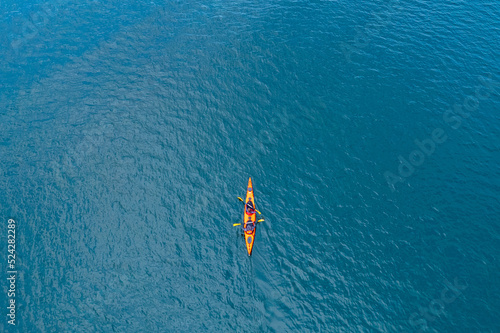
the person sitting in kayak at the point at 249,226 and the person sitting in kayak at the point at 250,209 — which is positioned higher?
the person sitting in kayak at the point at 250,209

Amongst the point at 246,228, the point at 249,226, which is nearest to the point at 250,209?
the point at 249,226

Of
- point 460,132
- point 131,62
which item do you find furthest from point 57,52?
point 460,132

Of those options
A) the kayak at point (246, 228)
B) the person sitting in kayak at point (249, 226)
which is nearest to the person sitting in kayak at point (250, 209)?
the kayak at point (246, 228)

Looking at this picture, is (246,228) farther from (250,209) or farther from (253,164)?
(253,164)

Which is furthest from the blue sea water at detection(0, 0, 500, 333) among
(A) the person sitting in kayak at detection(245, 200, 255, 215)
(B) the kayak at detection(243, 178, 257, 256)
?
(A) the person sitting in kayak at detection(245, 200, 255, 215)

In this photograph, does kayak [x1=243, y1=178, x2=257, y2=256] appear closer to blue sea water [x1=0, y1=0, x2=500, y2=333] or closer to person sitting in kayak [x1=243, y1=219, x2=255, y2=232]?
person sitting in kayak [x1=243, y1=219, x2=255, y2=232]

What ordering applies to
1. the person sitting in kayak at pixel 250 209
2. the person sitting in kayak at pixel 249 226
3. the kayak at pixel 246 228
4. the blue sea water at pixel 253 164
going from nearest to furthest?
the blue sea water at pixel 253 164
the kayak at pixel 246 228
the person sitting in kayak at pixel 249 226
the person sitting in kayak at pixel 250 209

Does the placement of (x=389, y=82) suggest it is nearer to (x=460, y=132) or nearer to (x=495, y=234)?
(x=460, y=132)

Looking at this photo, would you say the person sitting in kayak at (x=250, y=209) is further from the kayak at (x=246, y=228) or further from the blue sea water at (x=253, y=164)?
the blue sea water at (x=253, y=164)

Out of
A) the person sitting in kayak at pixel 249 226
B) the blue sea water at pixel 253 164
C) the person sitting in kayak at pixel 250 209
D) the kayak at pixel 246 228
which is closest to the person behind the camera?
the blue sea water at pixel 253 164
